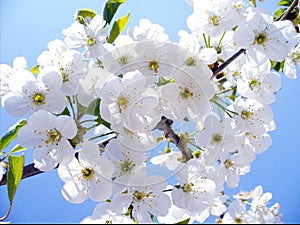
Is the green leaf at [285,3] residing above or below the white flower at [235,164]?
above

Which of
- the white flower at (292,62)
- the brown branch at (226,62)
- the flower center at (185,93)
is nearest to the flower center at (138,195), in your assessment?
the flower center at (185,93)

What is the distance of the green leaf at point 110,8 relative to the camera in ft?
3.01

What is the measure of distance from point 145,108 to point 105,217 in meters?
0.21

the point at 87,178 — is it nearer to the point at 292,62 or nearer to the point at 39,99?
the point at 39,99

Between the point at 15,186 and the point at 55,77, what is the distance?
10.5 inches

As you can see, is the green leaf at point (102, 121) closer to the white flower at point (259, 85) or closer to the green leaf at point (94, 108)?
the green leaf at point (94, 108)

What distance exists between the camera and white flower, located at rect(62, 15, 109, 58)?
2.70ft

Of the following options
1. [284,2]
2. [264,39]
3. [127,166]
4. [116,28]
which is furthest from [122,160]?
[284,2]

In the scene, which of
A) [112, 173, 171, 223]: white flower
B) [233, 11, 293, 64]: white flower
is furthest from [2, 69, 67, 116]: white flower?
[233, 11, 293, 64]: white flower

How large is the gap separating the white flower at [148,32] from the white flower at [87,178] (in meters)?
0.29

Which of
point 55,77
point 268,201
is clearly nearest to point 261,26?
point 55,77

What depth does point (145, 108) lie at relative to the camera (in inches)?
27.2

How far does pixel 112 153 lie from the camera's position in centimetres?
71

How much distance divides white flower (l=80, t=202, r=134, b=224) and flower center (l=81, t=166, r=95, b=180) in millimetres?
62
